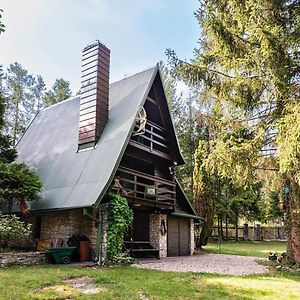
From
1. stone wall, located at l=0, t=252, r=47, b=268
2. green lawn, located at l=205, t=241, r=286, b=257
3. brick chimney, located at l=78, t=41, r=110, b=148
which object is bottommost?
green lawn, located at l=205, t=241, r=286, b=257

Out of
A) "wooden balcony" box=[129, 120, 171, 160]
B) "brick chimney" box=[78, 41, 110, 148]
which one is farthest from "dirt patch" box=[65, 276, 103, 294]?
"wooden balcony" box=[129, 120, 171, 160]

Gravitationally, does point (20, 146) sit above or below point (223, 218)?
above

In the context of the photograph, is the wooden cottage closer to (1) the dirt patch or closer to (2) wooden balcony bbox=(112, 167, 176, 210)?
(2) wooden balcony bbox=(112, 167, 176, 210)

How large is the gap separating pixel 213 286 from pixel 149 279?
1457mm

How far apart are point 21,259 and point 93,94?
20.8 ft

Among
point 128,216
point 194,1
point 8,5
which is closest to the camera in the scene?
point 8,5

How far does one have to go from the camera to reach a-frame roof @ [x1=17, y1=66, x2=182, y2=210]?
11102 millimetres

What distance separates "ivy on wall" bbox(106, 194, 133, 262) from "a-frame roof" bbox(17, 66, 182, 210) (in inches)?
28.1

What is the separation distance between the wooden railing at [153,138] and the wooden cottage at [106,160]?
42 mm

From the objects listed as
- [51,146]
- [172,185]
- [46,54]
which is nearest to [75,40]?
[46,54]

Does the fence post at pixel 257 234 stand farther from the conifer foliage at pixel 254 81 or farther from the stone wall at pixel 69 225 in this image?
the stone wall at pixel 69 225

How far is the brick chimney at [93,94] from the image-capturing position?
12766mm

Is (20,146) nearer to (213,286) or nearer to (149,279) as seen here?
(149,279)

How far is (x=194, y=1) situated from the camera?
12062 millimetres
